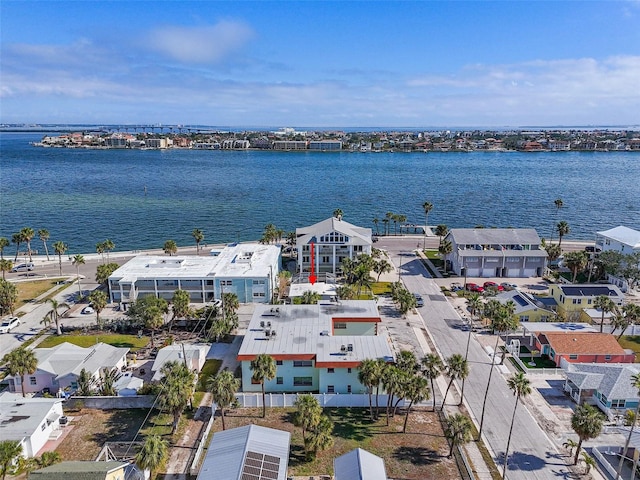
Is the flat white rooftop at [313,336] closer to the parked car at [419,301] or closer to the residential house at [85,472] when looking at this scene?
the parked car at [419,301]

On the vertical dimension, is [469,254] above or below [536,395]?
above

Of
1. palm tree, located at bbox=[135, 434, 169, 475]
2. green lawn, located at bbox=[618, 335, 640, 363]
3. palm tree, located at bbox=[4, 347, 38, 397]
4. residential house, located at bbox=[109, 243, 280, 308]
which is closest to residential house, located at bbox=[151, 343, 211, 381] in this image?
palm tree, located at bbox=[4, 347, 38, 397]

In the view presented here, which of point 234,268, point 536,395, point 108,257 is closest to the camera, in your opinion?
point 536,395

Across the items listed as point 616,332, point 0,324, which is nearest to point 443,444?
point 616,332

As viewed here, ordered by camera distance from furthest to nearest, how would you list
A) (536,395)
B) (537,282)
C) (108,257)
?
(108,257) < (537,282) < (536,395)

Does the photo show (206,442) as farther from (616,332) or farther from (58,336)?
(616,332)

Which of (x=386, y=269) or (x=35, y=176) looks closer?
(x=386, y=269)

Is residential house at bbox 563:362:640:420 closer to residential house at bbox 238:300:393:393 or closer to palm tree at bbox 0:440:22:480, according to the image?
residential house at bbox 238:300:393:393
